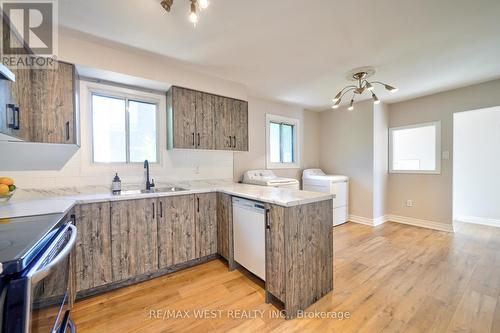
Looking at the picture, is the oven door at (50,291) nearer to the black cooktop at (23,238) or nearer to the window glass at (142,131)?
the black cooktop at (23,238)

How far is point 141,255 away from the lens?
2.08 meters

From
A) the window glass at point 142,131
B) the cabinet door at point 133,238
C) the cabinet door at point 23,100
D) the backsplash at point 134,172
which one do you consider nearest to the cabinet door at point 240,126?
the backsplash at point 134,172

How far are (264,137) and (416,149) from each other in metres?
3.04

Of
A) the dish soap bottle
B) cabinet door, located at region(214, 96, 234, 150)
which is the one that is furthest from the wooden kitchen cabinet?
the dish soap bottle

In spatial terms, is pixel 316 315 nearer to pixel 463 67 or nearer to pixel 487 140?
pixel 463 67

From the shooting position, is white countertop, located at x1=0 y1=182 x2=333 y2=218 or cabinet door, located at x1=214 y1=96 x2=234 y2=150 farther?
cabinet door, located at x1=214 y1=96 x2=234 y2=150

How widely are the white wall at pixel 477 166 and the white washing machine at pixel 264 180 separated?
10.1 ft

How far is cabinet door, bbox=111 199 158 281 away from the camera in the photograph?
6.42ft

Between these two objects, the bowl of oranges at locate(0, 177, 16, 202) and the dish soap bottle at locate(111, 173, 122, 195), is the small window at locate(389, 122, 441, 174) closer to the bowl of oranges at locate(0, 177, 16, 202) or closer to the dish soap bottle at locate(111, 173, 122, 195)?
the dish soap bottle at locate(111, 173, 122, 195)

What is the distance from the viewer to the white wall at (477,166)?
3.89m

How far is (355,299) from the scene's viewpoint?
183cm

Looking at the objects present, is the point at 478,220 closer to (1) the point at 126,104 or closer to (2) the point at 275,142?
(2) the point at 275,142

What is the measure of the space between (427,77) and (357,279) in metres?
2.99

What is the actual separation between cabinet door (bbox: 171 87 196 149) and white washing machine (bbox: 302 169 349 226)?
8.61ft
